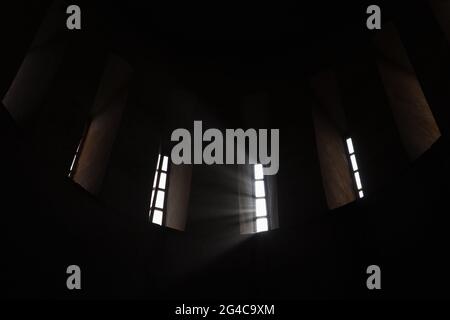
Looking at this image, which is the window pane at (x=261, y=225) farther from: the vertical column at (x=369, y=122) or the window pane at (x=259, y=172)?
the vertical column at (x=369, y=122)

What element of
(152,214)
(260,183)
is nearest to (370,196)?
(260,183)

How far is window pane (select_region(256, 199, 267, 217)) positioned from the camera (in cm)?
1080

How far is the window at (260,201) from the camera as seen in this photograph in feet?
34.9

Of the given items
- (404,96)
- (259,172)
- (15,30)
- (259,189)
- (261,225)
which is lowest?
(261,225)

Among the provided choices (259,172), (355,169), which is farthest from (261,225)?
(355,169)

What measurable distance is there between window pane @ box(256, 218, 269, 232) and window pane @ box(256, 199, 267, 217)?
127mm

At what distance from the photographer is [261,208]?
10.9 meters

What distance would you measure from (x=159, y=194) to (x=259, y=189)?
88.4 inches

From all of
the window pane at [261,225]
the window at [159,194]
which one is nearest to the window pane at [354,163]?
the window pane at [261,225]

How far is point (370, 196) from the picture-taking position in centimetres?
802

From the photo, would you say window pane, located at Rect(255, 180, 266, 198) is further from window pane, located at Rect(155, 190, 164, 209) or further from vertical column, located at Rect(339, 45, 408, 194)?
vertical column, located at Rect(339, 45, 408, 194)

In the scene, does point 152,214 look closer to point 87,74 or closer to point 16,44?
point 87,74

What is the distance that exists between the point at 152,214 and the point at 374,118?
4902 millimetres

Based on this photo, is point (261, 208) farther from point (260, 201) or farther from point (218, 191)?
point (218, 191)
